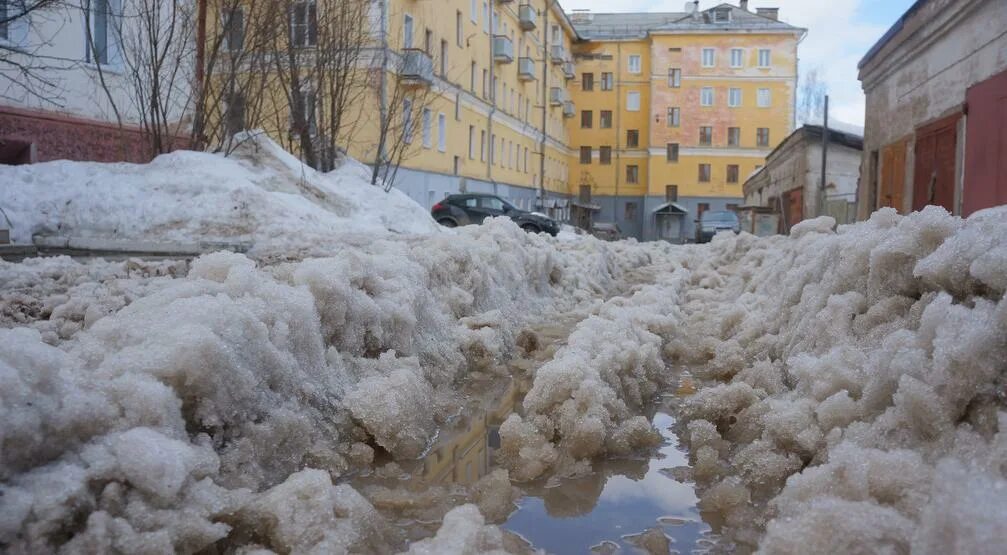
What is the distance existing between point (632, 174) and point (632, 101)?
537 centimetres

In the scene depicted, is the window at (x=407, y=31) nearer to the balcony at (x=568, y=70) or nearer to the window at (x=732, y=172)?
the balcony at (x=568, y=70)

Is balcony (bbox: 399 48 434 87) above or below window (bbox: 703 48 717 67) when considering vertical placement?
below

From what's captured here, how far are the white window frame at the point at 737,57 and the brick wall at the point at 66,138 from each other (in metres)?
48.4

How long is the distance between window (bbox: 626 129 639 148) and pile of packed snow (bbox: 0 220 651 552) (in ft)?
185

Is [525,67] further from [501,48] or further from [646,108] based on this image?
[646,108]

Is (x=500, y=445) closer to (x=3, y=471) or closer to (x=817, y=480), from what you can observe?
(x=817, y=480)

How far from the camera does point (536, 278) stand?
7457 millimetres

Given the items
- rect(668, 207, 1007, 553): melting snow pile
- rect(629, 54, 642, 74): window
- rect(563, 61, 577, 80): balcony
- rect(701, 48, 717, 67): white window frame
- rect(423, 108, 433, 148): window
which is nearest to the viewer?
rect(668, 207, 1007, 553): melting snow pile

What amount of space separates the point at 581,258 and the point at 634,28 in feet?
179

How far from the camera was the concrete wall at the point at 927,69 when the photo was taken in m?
9.51

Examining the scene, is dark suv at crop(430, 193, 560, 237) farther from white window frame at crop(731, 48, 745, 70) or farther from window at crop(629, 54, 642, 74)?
window at crop(629, 54, 642, 74)

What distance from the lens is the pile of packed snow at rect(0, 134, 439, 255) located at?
28.3ft

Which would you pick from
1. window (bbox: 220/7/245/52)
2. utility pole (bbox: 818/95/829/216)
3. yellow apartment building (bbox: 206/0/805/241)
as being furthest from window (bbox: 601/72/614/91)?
window (bbox: 220/7/245/52)

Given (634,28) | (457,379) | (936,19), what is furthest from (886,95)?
(634,28)
